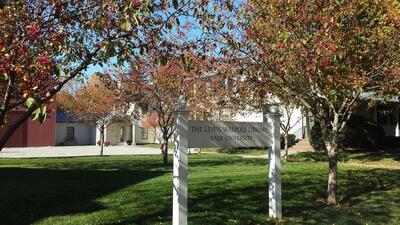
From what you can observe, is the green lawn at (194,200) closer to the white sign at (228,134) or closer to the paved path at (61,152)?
the white sign at (228,134)

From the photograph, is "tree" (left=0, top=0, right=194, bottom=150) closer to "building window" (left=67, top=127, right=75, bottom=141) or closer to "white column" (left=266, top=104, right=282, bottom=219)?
"white column" (left=266, top=104, right=282, bottom=219)

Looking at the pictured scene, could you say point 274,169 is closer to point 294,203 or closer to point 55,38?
point 294,203

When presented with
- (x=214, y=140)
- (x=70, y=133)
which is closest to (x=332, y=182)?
(x=214, y=140)

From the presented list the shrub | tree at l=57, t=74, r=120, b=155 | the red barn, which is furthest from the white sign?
the red barn

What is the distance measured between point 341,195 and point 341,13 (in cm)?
459

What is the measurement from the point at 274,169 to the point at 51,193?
5514mm

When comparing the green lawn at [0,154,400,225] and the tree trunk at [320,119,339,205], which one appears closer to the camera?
the green lawn at [0,154,400,225]

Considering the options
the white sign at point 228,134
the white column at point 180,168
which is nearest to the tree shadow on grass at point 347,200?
the white sign at point 228,134

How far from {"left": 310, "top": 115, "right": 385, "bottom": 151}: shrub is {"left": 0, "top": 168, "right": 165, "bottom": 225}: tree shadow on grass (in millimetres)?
15252

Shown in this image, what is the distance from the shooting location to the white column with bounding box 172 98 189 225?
6.96 metres

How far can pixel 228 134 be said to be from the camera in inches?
316

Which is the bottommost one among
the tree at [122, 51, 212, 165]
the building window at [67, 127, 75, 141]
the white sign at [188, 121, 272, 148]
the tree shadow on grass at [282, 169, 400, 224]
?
the tree shadow on grass at [282, 169, 400, 224]

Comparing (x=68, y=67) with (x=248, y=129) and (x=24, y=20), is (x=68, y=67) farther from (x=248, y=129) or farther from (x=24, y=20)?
(x=248, y=129)

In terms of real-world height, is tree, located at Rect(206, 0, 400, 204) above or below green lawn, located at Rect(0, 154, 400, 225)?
above
